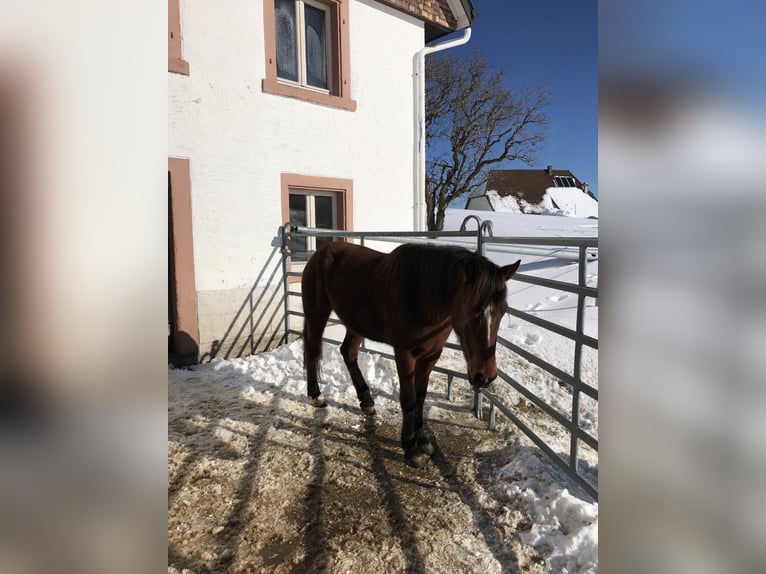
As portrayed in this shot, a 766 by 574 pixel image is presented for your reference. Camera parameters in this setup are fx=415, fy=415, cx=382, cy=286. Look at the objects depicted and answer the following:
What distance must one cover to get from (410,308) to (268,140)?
3.20m

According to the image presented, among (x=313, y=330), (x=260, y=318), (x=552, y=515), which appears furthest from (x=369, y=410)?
(x=260, y=318)

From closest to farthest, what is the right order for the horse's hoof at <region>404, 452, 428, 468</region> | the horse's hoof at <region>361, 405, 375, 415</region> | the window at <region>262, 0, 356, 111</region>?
the horse's hoof at <region>404, 452, 428, 468</region>, the horse's hoof at <region>361, 405, 375, 415</region>, the window at <region>262, 0, 356, 111</region>

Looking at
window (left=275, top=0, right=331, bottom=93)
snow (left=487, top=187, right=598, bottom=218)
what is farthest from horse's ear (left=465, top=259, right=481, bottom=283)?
snow (left=487, top=187, right=598, bottom=218)

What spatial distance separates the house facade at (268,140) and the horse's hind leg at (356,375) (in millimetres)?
1756

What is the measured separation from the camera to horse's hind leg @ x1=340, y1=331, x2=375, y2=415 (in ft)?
10.3

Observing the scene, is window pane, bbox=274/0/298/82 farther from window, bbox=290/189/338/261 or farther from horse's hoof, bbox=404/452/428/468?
horse's hoof, bbox=404/452/428/468

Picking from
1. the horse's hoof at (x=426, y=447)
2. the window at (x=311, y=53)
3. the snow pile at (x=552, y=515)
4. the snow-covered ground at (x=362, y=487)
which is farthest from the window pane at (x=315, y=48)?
the snow pile at (x=552, y=515)

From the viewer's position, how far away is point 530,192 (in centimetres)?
2095

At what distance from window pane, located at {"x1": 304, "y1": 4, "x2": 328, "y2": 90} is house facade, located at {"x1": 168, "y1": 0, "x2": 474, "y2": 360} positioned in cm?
1

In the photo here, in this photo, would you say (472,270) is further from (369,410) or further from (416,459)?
(369,410)
